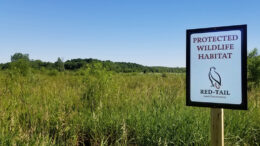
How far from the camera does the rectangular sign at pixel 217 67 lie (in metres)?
1.56

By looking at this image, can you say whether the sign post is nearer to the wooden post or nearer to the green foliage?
the wooden post

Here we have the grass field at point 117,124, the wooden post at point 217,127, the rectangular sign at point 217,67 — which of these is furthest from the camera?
the grass field at point 117,124

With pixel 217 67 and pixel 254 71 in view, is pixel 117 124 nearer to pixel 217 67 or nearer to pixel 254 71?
pixel 217 67

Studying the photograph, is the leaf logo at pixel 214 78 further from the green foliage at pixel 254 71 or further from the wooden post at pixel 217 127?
the green foliage at pixel 254 71

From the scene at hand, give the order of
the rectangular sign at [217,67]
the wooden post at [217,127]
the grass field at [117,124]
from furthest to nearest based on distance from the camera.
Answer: the grass field at [117,124] < the wooden post at [217,127] < the rectangular sign at [217,67]

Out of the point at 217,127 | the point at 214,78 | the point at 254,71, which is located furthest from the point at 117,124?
the point at 254,71

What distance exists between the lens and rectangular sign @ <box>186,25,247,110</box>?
1560mm

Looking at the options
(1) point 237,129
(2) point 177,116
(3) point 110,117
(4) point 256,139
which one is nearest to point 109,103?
(3) point 110,117

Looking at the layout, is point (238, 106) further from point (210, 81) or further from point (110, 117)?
point (110, 117)

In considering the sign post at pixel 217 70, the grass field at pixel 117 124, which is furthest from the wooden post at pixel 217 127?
the grass field at pixel 117 124

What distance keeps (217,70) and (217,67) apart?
0.03m

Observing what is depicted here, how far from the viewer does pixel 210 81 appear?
5.45ft

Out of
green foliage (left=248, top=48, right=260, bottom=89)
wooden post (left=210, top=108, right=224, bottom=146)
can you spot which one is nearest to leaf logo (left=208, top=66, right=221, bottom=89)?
wooden post (left=210, top=108, right=224, bottom=146)

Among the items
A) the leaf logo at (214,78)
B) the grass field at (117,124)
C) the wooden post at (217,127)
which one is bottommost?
the grass field at (117,124)
